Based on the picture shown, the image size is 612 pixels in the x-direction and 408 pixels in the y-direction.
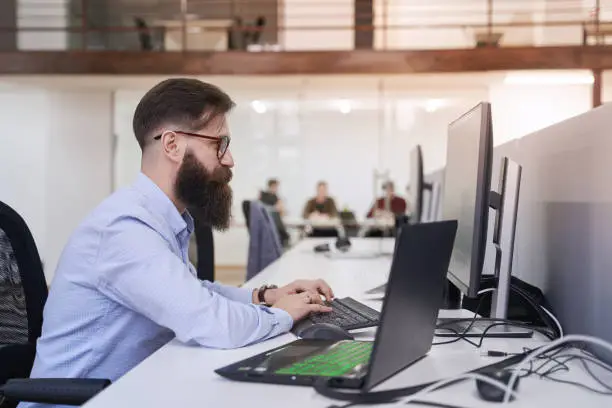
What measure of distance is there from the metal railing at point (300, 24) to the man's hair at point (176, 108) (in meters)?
7.02

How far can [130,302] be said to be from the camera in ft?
4.15

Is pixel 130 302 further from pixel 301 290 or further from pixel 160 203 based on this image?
pixel 301 290

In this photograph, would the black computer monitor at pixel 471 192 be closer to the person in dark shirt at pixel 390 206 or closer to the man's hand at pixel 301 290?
the man's hand at pixel 301 290

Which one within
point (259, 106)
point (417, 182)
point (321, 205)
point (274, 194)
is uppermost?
point (259, 106)

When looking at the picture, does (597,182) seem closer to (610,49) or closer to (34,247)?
(34,247)

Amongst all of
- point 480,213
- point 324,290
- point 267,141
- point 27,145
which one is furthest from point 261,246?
point 27,145

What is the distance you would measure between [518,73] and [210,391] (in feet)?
24.3

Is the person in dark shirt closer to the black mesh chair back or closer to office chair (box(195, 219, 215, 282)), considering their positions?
office chair (box(195, 219, 215, 282))

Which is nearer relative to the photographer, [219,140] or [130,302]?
[130,302]

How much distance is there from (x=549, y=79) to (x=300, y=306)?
24.5 ft

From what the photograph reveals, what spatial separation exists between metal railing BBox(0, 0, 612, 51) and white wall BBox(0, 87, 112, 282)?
0.85 meters

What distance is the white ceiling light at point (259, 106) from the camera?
9.14 meters

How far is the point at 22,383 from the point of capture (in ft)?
3.86

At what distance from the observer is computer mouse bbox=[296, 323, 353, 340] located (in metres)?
1.27
